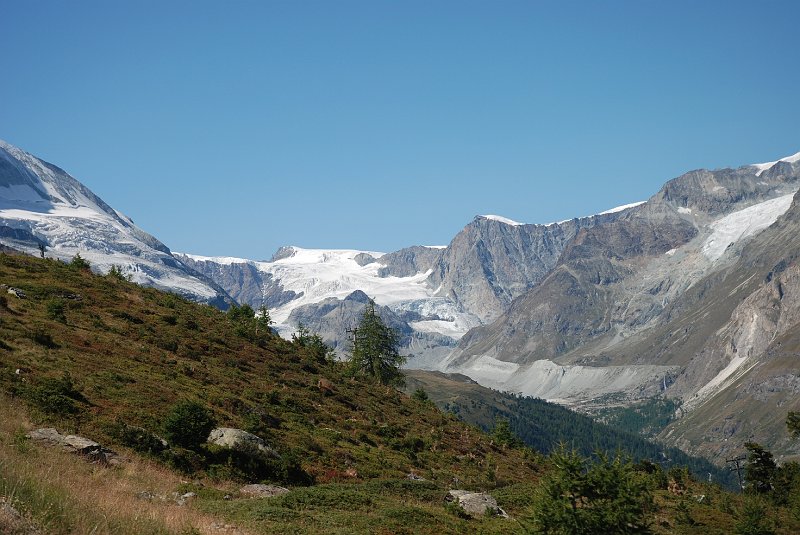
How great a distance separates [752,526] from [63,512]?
143 feet

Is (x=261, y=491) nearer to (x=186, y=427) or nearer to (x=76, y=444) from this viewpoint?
(x=186, y=427)

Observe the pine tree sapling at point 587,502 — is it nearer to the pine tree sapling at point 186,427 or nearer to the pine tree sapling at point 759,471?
the pine tree sapling at point 186,427

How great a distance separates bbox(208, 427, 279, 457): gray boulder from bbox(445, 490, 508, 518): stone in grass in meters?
10.7

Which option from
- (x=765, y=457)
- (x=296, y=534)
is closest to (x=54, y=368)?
(x=296, y=534)

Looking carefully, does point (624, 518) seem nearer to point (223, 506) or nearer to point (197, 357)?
point (223, 506)

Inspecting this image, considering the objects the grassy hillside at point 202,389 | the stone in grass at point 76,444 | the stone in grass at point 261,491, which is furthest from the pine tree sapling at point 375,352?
the stone in grass at point 76,444

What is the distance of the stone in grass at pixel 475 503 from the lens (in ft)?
119

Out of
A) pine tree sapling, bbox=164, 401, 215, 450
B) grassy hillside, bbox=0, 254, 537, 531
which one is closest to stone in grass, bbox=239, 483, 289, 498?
grassy hillside, bbox=0, 254, 537, 531

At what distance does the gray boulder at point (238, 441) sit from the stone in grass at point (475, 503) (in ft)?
35.0

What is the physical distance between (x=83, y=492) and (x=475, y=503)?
2361 cm

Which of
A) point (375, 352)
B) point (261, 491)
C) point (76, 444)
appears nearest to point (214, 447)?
point (261, 491)

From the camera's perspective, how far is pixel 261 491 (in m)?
32.5

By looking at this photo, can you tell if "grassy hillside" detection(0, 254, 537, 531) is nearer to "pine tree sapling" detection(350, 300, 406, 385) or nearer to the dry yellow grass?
the dry yellow grass

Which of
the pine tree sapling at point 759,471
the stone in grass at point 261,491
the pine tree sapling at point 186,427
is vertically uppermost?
the pine tree sapling at point 186,427
